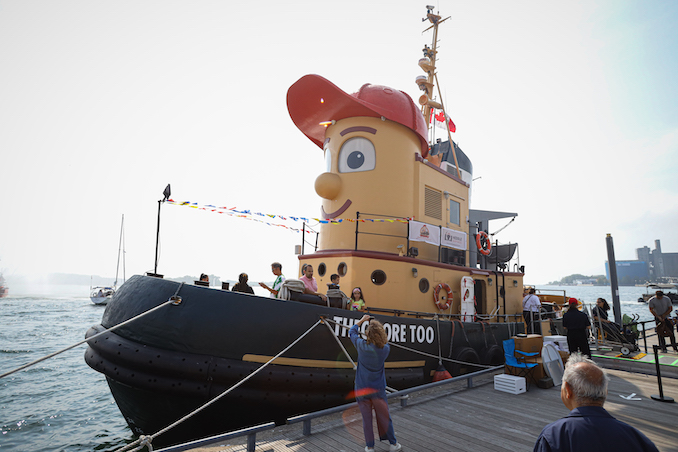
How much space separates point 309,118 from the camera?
34.2ft

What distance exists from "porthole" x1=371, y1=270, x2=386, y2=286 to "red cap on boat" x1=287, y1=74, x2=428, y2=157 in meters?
4.03

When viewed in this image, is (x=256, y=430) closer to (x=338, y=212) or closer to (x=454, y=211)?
(x=338, y=212)

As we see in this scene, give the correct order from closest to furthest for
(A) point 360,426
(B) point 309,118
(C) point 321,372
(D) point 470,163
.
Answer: (A) point 360,426 → (C) point 321,372 → (B) point 309,118 → (D) point 470,163

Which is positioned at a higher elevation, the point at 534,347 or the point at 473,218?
the point at 473,218

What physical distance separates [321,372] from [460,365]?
3.85 meters

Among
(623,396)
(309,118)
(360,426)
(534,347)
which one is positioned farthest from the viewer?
(309,118)

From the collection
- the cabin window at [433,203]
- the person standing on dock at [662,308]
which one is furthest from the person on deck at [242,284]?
the person standing on dock at [662,308]

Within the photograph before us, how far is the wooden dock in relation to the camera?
14.6ft

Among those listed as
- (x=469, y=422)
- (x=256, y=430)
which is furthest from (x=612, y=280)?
(x=256, y=430)

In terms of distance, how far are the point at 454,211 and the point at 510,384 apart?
539cm

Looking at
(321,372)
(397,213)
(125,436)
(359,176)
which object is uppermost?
(359,176)

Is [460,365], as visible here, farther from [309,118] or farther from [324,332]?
[309,118]

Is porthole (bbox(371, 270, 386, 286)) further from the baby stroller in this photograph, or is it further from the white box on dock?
the baby stroller

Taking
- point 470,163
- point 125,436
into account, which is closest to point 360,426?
point 125,436
